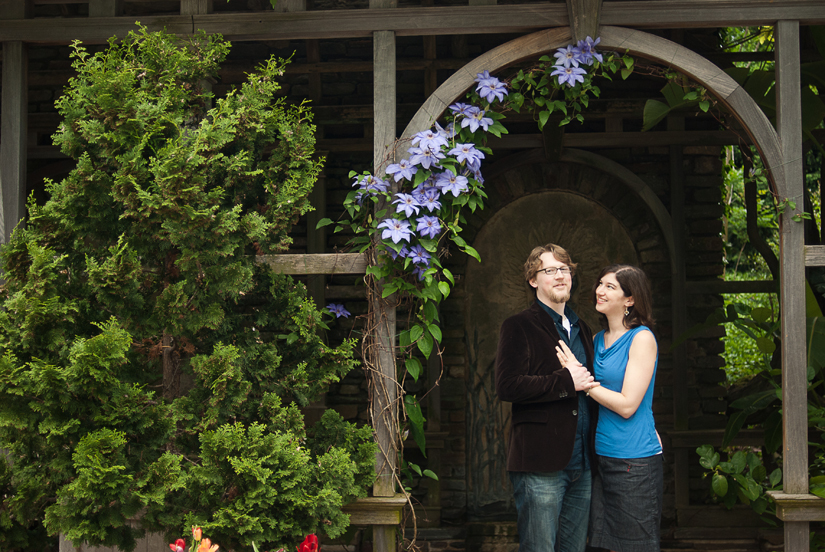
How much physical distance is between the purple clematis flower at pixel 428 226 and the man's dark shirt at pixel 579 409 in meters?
0.53

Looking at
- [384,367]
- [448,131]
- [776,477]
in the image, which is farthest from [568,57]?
[776,477]

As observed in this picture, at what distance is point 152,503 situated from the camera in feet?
8.41

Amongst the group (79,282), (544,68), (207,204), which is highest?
(544,68)

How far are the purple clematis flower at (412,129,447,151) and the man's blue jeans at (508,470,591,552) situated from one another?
140 cm

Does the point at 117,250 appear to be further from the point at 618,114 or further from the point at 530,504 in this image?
the point at 618,114

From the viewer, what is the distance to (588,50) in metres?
3.10

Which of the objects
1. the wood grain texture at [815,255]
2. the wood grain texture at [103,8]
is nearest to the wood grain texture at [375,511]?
the wood grain texture at [815,255]

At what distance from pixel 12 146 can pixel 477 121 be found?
2.17 m

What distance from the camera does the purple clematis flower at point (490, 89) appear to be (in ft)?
10.1

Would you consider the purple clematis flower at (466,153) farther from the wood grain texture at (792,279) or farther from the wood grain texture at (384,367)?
the wood grain texture at (792,279)

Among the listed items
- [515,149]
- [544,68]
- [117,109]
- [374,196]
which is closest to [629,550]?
[374,196]

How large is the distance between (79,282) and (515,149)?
11.8 feet

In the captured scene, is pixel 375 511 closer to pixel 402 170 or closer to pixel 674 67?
pixel 402 170

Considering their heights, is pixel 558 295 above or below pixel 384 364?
above
